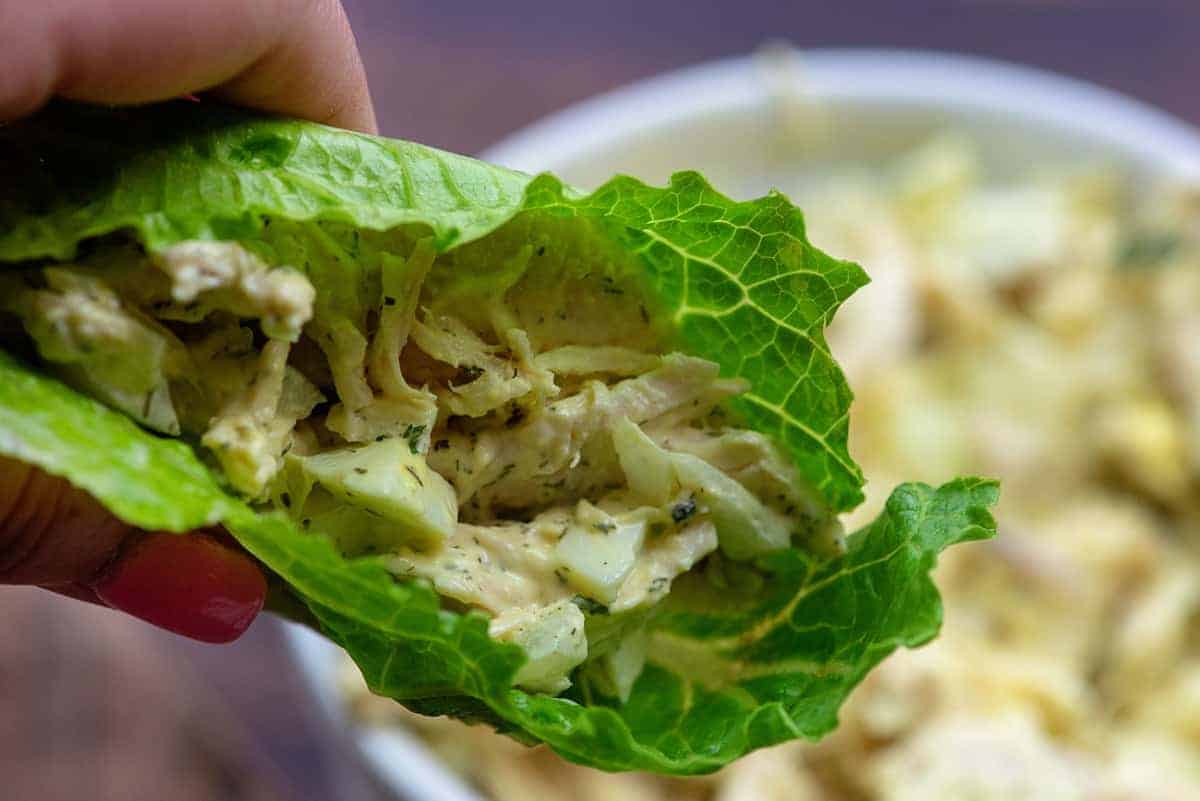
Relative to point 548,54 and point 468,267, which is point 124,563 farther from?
point 548,54

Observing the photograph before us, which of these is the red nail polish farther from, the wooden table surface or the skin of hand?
the wooden table surface

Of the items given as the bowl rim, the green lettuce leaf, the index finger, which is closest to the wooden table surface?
the bowl rim

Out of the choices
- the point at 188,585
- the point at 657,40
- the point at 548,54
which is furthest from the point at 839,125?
the point at 188,585

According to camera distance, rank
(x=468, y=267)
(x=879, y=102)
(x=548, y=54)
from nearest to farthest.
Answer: (x=468, y=267)
(x=879, y=102)
(x=548, y=54)

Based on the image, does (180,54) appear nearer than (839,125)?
Yes

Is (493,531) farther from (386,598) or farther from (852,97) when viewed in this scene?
(852,97)

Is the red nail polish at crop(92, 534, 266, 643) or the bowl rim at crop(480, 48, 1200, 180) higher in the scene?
the bowl rim at crop(480, 48, 1200, 180)

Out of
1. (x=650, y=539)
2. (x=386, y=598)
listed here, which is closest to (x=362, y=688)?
(x=650, y=539)
